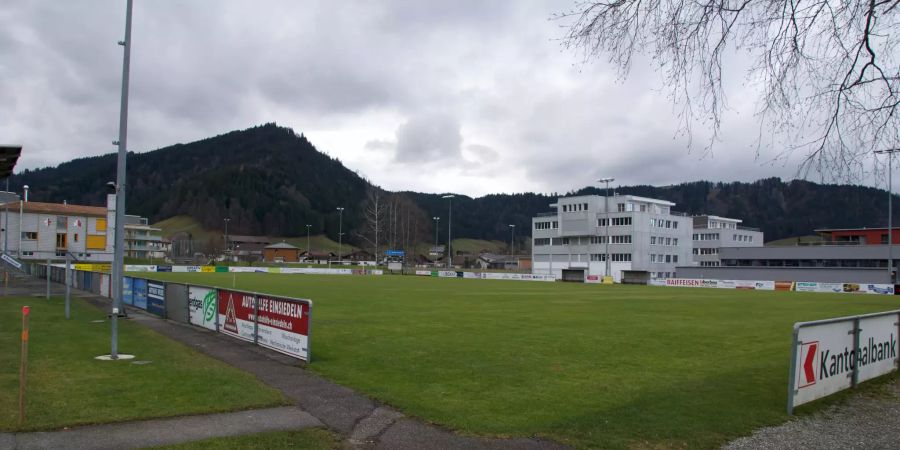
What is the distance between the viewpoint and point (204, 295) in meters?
18.0

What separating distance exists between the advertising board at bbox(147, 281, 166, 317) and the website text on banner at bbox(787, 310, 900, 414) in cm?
1907

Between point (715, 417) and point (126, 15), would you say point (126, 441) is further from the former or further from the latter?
point (126, 15)

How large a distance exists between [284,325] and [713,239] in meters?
124

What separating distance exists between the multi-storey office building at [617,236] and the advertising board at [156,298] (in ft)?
247

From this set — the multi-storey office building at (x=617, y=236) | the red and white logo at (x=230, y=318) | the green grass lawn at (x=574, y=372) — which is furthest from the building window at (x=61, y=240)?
the multi-storey office building at (x=617, y=236)

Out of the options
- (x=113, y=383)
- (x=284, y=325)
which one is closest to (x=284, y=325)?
(x=284, y=325)

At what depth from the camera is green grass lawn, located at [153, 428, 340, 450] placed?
668cm

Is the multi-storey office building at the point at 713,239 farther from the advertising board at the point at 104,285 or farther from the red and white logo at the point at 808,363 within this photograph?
the red and white logo at the point at 808,363

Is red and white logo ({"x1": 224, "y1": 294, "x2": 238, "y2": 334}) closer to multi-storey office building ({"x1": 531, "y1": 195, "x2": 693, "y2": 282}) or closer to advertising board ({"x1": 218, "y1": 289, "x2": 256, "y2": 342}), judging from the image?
advertising board ({"x1": 218, "y1": 289, "x2": 256, "y2": 342})

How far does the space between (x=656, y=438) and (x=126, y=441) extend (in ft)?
19.9

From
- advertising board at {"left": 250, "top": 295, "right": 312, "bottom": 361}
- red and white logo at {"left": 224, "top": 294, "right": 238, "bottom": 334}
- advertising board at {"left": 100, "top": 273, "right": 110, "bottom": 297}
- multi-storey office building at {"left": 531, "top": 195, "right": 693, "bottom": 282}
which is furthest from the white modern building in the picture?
multi-storey office building at {"left": 531, "top": 195, "right": 693, "bottom": 282}

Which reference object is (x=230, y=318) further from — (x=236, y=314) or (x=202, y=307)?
(x=202, y=307)

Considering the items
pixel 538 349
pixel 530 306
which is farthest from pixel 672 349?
pixel 530 306

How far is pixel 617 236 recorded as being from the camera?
97750 mm
